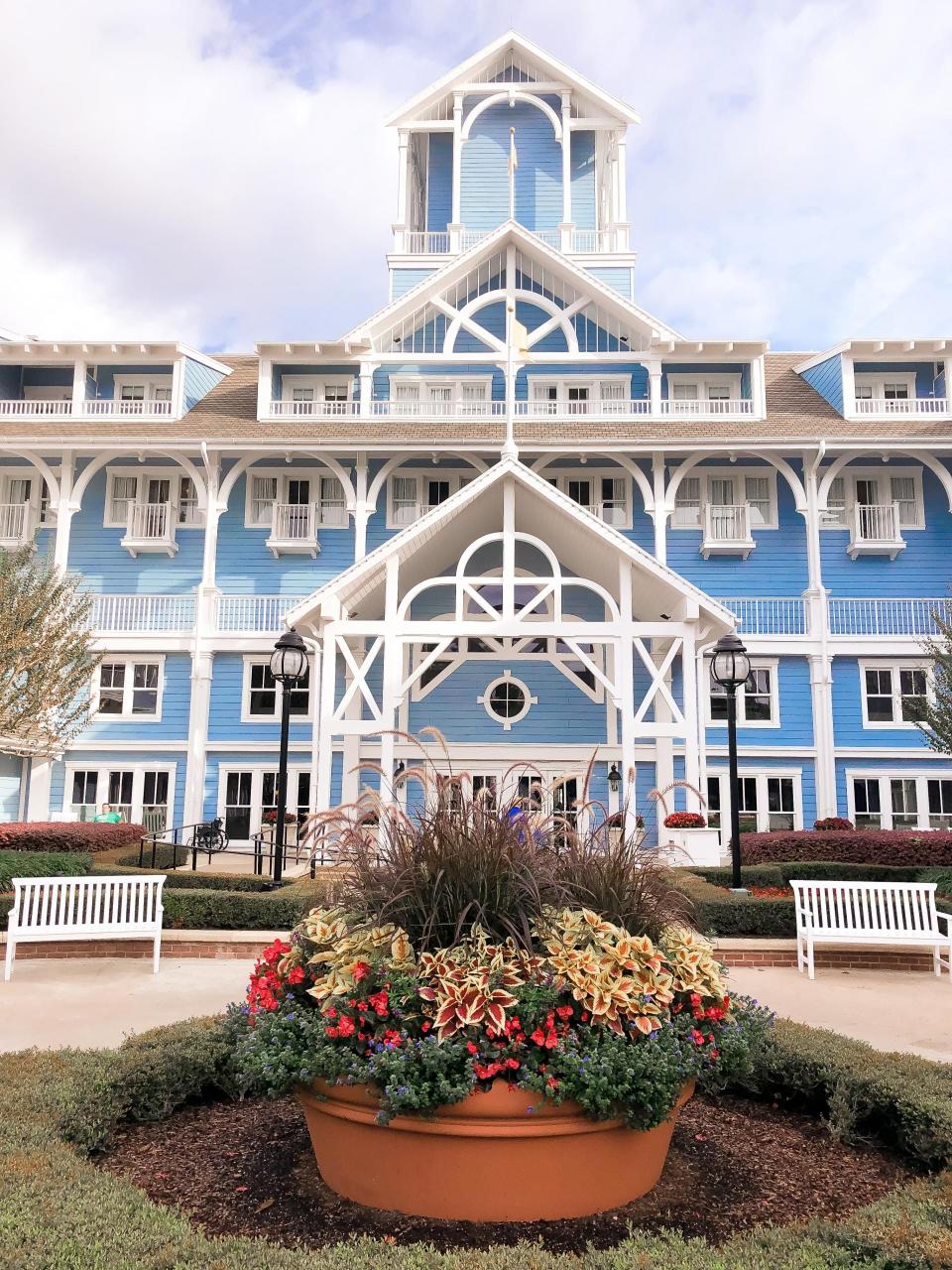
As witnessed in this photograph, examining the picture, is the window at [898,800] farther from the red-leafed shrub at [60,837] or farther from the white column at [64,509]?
the white column at [64,509]

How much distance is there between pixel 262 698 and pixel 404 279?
11714mm

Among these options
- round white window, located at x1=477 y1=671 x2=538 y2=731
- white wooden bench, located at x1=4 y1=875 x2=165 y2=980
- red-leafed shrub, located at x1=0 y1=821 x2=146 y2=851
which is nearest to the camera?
white wooden bench, located at x1=4 y1=875 x2=165 y2=980

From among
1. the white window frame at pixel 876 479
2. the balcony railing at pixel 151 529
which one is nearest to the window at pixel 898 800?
the white window frame at pixel 876 479

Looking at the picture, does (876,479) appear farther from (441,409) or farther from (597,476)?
(441,409)

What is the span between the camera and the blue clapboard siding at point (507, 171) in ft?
89.5

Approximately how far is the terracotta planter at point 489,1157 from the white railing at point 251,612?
1916cm

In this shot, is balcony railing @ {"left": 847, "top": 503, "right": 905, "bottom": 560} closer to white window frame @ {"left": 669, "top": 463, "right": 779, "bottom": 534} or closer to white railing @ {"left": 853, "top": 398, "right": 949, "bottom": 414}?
white window frame @ {"left": 669, "top": 463, "right": 779, "bottom": 534}

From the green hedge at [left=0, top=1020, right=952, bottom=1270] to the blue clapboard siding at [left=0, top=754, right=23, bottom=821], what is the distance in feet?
60.8

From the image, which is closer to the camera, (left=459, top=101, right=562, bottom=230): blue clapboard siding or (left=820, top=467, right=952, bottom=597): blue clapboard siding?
(left=820, top=467, right=952, bottom=597): blue clapboard siding

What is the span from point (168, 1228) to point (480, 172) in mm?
28244

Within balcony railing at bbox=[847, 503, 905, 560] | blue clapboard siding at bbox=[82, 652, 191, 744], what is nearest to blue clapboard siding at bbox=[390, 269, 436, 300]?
blue clapboard siding at bbox=[82, 652, 191, 744]

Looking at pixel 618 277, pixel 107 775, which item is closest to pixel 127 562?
pixel 107 775

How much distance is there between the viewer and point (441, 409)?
79.4 ft

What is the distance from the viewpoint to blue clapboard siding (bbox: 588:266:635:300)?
26219 millimetres
